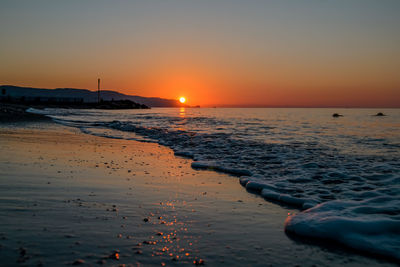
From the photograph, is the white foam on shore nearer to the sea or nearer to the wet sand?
the sea

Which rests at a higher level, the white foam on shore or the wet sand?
the wet sand

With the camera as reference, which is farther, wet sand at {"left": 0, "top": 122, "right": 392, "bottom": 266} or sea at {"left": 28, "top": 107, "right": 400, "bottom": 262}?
sea at {"left": 28, "top": 107, "right": 400, "bottom": 262}

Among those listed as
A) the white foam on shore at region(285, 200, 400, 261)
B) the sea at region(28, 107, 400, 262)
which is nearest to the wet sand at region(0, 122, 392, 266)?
the white foam on shore at region(285, 200, 400, 261)

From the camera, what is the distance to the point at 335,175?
6617 mm

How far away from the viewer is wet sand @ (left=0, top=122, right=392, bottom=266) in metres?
2.65

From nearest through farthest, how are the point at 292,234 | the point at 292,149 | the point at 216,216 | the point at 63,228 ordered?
the point at 63,228 < the point at 292,234 < the point at 216,216 < the point at 292,149

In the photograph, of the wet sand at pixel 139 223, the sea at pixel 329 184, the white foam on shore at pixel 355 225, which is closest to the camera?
the wet sand at pixel 139 223

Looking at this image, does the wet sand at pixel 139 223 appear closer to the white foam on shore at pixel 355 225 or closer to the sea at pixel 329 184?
the white foam on shore at pixel 355 225

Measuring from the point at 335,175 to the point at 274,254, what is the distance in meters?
4.42

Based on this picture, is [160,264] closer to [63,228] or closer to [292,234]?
[63,228]

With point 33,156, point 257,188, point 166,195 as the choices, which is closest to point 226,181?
point 257,188

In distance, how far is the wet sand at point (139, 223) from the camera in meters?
2.65

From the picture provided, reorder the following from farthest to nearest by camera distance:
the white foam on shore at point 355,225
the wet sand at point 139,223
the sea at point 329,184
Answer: the sea at point 329,184, the white foam on shore at point 355,225, the wet sand at point 139,223

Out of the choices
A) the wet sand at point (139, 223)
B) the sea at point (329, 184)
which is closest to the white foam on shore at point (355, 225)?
the sea at point (329, 184)
